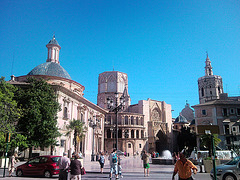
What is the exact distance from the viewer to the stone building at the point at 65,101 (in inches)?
1056

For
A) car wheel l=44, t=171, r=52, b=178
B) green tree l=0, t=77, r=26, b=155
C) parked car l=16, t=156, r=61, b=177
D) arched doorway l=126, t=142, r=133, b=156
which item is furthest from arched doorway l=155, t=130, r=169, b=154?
car wheel l=44, t=171, r=52, b=178

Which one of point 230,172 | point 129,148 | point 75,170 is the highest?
point 75,170

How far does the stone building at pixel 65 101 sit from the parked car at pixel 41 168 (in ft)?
36.3

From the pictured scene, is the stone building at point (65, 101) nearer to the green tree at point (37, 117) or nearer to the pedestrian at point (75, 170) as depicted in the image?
the green tree at point (37, 117)

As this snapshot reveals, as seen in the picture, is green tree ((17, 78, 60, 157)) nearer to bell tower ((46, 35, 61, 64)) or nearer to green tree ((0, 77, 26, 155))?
green tree ((0, 77, 26, 155))

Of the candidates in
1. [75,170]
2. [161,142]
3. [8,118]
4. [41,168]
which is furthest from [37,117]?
[161,142]

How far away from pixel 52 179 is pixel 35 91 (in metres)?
13.4

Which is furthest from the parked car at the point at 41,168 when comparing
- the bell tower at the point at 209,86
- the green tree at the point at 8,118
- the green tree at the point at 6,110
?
the bell tower at the point at 209,86

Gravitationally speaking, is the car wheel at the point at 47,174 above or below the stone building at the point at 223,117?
below

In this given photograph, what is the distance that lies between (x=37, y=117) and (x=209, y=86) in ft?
257

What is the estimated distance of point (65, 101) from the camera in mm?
28297

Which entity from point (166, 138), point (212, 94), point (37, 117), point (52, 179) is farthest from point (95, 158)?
point (212, 94)

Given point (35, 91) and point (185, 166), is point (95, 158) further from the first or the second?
point (185, 166)

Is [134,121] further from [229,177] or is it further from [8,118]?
[229,177]
